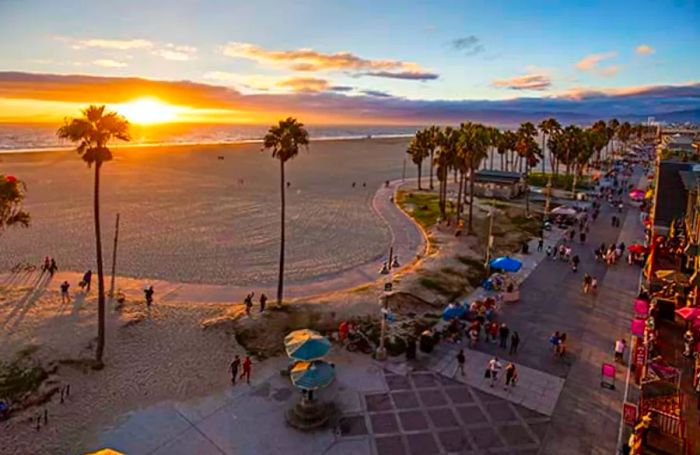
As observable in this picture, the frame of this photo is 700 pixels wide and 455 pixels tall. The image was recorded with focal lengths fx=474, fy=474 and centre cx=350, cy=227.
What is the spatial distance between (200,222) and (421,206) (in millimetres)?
28107

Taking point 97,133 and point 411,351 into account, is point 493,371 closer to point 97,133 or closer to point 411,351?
point 411,351

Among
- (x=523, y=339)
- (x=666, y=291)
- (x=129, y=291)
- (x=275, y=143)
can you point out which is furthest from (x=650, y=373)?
(x=129, y=291)

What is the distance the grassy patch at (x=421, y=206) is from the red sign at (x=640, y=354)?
29.6 m

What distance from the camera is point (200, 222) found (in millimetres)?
50156

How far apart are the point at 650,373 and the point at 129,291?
29.6m

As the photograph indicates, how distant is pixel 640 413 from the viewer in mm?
17219

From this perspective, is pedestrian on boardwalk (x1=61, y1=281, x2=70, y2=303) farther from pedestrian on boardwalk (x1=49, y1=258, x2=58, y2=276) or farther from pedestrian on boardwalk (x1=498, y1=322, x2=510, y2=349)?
pedestrian on boardwalk (x1=498, y1=322, x2=510, y2=349)

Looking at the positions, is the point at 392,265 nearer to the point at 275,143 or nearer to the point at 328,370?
the point at 275,143

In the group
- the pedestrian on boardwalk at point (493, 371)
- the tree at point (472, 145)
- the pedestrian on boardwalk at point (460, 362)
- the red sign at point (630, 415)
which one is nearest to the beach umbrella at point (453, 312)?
the pedestrian on boardwalk at point (460, 362)

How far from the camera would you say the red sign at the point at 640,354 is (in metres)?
20.8

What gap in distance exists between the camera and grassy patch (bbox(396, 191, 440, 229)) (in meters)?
54.6

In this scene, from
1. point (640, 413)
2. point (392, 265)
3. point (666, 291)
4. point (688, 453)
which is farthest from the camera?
point (392, 265)

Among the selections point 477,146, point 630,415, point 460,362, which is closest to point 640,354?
point 630,415

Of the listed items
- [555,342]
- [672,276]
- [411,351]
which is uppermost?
[672,276]
